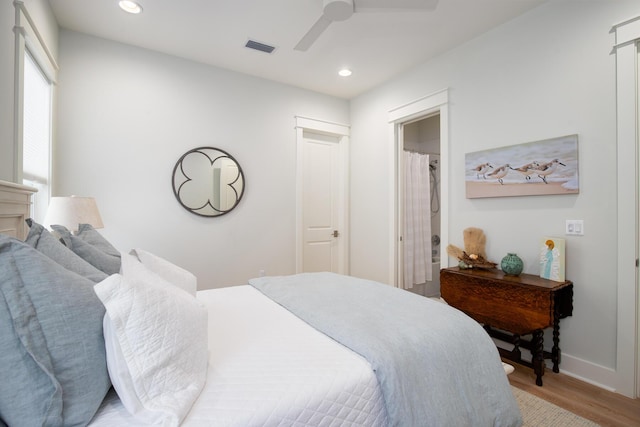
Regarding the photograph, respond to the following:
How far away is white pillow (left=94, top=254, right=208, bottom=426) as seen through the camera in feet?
2.77

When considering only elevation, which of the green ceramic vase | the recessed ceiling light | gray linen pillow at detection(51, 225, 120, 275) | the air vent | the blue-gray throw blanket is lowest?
the blue-gray throw blanket

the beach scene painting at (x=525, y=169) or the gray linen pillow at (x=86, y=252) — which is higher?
the beach scene painting at (x=525, y=169)

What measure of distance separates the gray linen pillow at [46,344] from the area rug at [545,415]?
2094 mm

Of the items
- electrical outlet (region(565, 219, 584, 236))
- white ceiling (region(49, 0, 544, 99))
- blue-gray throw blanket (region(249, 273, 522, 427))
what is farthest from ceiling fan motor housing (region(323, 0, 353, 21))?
electrical outlet (region(565, 219, 584, 236))

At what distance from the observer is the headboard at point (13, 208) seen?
124cm

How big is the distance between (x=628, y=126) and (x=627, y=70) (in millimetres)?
360

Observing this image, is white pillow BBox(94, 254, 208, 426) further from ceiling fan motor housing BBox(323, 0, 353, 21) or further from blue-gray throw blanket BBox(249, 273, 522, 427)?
ceiling fan motor housing BBox(323, 0, 353, 21)

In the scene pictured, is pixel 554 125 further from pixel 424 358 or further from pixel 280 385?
pixel 280 385

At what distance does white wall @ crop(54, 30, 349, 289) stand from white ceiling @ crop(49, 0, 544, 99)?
0.81 feet

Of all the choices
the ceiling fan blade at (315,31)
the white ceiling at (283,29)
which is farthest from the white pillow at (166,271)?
the white ceiling at (283,29)

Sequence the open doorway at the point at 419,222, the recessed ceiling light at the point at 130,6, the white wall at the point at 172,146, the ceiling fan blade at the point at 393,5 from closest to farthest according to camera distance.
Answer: the ceiling fan blade at the point at 393,5
the recessed ceiling light at the point at 130,6
the white wall at the point at 172,146
the open doorway at the point at 419,222

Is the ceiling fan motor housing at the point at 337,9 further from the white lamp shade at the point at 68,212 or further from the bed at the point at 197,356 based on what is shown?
the white lamp shade at the point at 68,212

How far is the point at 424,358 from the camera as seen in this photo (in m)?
1.19

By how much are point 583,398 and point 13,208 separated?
3.29 metres
